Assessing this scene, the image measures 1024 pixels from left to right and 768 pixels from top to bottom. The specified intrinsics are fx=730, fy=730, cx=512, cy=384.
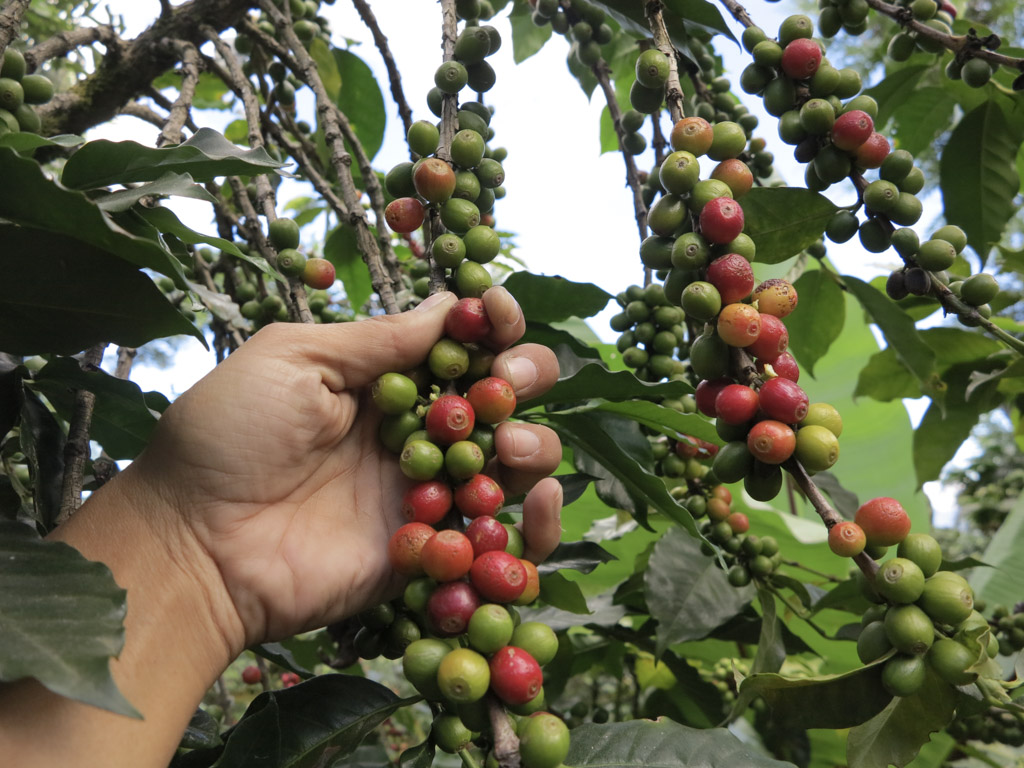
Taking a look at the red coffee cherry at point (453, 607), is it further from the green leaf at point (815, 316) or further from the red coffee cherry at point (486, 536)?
the green leaf at point (815, 316)

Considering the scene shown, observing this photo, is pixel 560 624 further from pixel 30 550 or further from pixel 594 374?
pixel 30 550

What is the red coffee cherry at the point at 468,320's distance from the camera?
941 mm

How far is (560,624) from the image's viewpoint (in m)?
1.51

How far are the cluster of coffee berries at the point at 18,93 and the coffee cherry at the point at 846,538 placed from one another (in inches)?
50.8

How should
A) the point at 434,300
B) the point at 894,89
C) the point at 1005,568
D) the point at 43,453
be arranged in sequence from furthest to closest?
the point at 1005,568
the point at 894,89
the point at 43,453
the point at 434,300

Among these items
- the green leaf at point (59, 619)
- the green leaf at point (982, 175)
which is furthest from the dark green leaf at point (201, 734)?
the green leaf at point (982, 175)

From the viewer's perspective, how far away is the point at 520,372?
3.22ft

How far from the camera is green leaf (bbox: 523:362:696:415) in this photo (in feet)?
3.49

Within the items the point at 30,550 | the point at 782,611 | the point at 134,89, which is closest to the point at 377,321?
the point at 30,550

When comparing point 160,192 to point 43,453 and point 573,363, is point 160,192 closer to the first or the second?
point 43,453

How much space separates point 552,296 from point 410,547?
0.65 metres

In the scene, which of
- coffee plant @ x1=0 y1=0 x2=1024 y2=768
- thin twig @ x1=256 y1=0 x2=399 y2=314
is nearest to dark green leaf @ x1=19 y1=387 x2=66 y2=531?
coffee plant @ x1=0 y1=0 x2=1024 y2=768

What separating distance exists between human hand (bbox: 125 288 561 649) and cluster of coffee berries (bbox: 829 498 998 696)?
37cm

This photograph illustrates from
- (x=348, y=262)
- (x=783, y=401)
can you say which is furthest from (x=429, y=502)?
(x=348, y=262)
